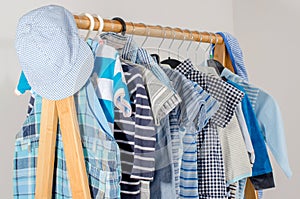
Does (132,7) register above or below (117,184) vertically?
above

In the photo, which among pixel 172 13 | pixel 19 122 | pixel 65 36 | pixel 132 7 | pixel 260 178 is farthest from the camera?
pixel 172 13

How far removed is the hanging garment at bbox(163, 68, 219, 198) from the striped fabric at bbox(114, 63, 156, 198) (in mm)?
172

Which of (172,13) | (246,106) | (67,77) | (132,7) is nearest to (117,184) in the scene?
(67,77)

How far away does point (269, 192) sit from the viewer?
105 inches

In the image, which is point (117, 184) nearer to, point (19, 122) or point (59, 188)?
point (59, 188)

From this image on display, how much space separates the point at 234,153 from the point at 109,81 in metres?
0.57

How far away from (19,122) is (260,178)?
35.1 inches

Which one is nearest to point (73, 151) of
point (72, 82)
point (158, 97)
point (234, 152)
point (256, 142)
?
point (72, 82)

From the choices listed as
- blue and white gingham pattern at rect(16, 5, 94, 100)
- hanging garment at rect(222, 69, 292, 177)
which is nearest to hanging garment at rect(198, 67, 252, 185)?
hanging garment at rect(222, 69, 292, 177)

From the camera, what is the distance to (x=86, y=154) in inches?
54.0

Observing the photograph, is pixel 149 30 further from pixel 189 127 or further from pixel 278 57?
pixel 278 57

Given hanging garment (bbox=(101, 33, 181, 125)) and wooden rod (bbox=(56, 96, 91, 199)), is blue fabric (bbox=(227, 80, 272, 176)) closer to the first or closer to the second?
hanging garment (bbox=(101, 33, 181, 125))

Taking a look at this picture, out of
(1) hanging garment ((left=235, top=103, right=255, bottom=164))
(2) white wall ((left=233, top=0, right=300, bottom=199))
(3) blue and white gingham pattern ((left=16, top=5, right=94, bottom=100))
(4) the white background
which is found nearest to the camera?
(3) blue and white gingham pattern ((left=16, top=5, right=94, bottom=100))

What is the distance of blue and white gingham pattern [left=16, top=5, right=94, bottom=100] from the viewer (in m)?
1.30
